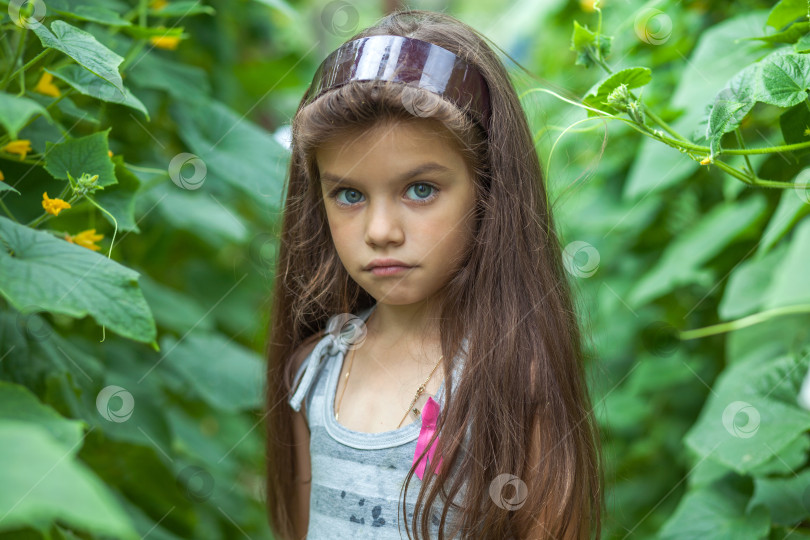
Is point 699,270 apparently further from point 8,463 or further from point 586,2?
point 8,463

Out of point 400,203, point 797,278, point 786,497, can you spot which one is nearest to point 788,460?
point 786,497

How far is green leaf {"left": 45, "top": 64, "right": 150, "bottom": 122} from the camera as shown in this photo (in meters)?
0.96

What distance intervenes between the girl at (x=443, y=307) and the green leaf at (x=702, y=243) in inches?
21.0

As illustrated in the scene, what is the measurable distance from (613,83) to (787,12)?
291mm

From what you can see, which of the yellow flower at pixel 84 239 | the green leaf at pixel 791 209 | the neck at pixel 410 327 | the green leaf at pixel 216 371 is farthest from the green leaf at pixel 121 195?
the green leaf at pixel 791 209

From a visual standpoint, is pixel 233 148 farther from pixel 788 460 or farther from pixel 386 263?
pixel 788 460

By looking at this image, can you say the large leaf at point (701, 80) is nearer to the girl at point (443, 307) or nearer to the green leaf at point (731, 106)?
the green leaf at point (731, 106)

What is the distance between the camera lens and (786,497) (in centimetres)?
121

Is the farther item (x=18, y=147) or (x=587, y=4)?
(x=587, y=4)

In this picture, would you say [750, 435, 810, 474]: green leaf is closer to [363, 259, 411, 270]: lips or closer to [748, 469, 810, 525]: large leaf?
[748, 469, 810, 525]: large leaf

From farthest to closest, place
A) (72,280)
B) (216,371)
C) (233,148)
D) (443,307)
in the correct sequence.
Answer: (216,371), (233,148), (443,307), (72,280)

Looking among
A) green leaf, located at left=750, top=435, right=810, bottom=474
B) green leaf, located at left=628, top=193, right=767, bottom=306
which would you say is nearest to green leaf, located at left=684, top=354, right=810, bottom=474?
green leaf, located at left=750, top=435, right=810, bottom=474

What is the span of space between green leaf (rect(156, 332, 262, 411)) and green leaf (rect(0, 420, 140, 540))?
1141 millimetres

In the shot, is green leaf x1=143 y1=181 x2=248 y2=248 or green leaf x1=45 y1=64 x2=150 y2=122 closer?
green leaf x1=45 y1=64 x2=150 y2=122
